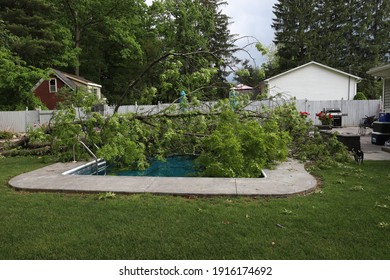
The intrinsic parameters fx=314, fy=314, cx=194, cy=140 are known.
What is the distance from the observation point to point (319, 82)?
2447 centimetres

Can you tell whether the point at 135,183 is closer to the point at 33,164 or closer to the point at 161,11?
the point at 33,164

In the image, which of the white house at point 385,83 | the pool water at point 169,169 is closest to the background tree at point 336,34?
the white house at point 385,83

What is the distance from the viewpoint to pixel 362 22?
37812 millimetres

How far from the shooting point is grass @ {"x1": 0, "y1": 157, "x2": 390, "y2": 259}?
285 centimetres

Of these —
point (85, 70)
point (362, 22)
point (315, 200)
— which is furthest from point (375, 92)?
point (315, 200)

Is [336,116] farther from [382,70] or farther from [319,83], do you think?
[319,83]

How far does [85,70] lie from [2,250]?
31660 mm

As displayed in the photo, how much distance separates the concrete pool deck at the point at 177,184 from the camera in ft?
15.4

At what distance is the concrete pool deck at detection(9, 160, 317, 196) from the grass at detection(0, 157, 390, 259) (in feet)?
0.67

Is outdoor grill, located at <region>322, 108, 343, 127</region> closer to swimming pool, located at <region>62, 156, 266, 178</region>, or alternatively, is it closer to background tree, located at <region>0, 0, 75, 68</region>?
swimming pool, located at <region>62, 156, 266, 178</region>

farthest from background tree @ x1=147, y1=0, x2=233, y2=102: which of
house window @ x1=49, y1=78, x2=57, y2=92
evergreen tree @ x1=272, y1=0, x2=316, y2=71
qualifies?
house window @ x1=49, y1=78, x2=57, y2=92

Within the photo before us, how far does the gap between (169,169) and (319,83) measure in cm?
2020

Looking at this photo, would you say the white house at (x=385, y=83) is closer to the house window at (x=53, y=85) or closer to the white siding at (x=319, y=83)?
the white siding at (x=319, y=83)

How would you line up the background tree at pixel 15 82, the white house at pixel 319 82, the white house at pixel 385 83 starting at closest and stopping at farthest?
1. the white house at pixel 385 83
2. the background tree at pixel 15 82
3. the white house at pixel 319 82
